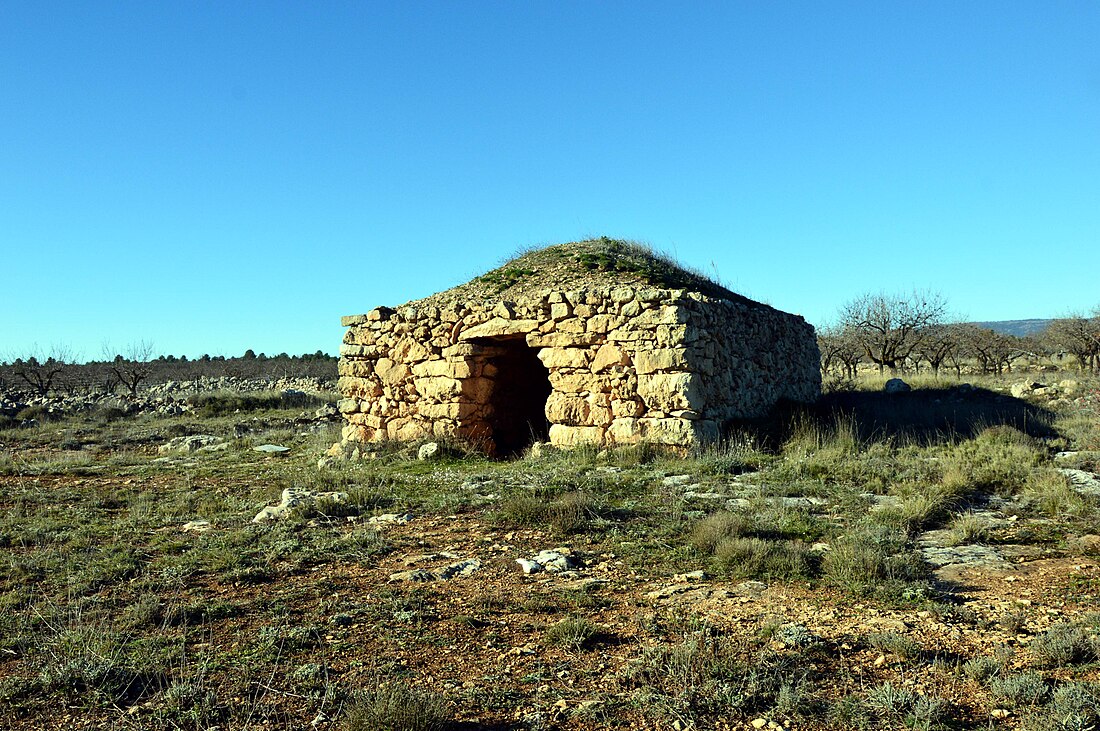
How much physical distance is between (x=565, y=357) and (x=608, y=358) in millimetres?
720

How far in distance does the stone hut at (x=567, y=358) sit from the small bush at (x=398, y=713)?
681 centimetres

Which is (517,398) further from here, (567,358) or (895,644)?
(895,644)

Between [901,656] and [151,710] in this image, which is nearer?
[151,710]

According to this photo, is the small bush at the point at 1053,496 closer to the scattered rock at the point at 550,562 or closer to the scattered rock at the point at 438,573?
the scattered rock at the point at 550,562

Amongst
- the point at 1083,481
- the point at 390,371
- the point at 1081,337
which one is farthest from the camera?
the point at 1081,337

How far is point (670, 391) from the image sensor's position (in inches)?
387

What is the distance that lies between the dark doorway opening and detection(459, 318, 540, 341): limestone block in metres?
0.56

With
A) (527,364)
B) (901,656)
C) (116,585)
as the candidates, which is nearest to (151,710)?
(116,585)

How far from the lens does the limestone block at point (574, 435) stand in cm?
1049

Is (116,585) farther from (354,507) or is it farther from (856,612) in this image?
(856,612)

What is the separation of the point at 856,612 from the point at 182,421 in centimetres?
1931

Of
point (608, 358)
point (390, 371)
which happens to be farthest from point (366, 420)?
point (608, 358)

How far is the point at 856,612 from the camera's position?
459cm

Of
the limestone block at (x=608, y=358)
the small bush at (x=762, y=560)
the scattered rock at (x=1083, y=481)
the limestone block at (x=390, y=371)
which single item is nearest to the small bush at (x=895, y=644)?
the small bush at (x=762, y=560)
